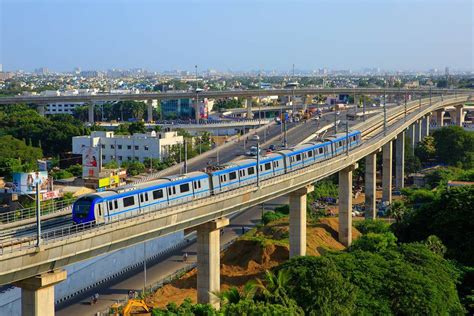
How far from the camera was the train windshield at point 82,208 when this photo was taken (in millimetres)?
29594

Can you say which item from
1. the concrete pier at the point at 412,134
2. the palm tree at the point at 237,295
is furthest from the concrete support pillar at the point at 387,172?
the palm tree at the point at 237,295

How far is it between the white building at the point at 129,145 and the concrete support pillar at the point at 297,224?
40.9 meters

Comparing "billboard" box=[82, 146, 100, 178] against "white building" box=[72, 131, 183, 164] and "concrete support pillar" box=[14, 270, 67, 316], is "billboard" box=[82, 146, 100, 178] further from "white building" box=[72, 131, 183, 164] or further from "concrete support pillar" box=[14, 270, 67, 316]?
"concrete support pillar" box=[14, 270, 67, 316]

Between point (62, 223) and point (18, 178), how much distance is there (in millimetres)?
27292

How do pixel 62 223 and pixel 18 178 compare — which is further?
pixel 18 178

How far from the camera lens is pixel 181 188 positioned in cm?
3525

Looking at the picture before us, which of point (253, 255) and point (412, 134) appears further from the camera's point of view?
point (412, 134)

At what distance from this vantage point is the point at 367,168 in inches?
2790

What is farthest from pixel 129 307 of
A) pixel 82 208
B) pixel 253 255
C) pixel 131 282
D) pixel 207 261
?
pixel 253 255

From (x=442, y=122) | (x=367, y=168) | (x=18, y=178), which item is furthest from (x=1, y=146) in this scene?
(x=442, y=122)

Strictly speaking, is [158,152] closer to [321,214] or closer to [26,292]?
[321,214]

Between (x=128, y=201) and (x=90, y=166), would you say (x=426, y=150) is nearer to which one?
(x=90, y=166)

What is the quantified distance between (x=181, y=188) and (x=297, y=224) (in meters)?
13.6

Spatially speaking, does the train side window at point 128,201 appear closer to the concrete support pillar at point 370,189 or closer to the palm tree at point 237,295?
the palm tree at point 237,295
